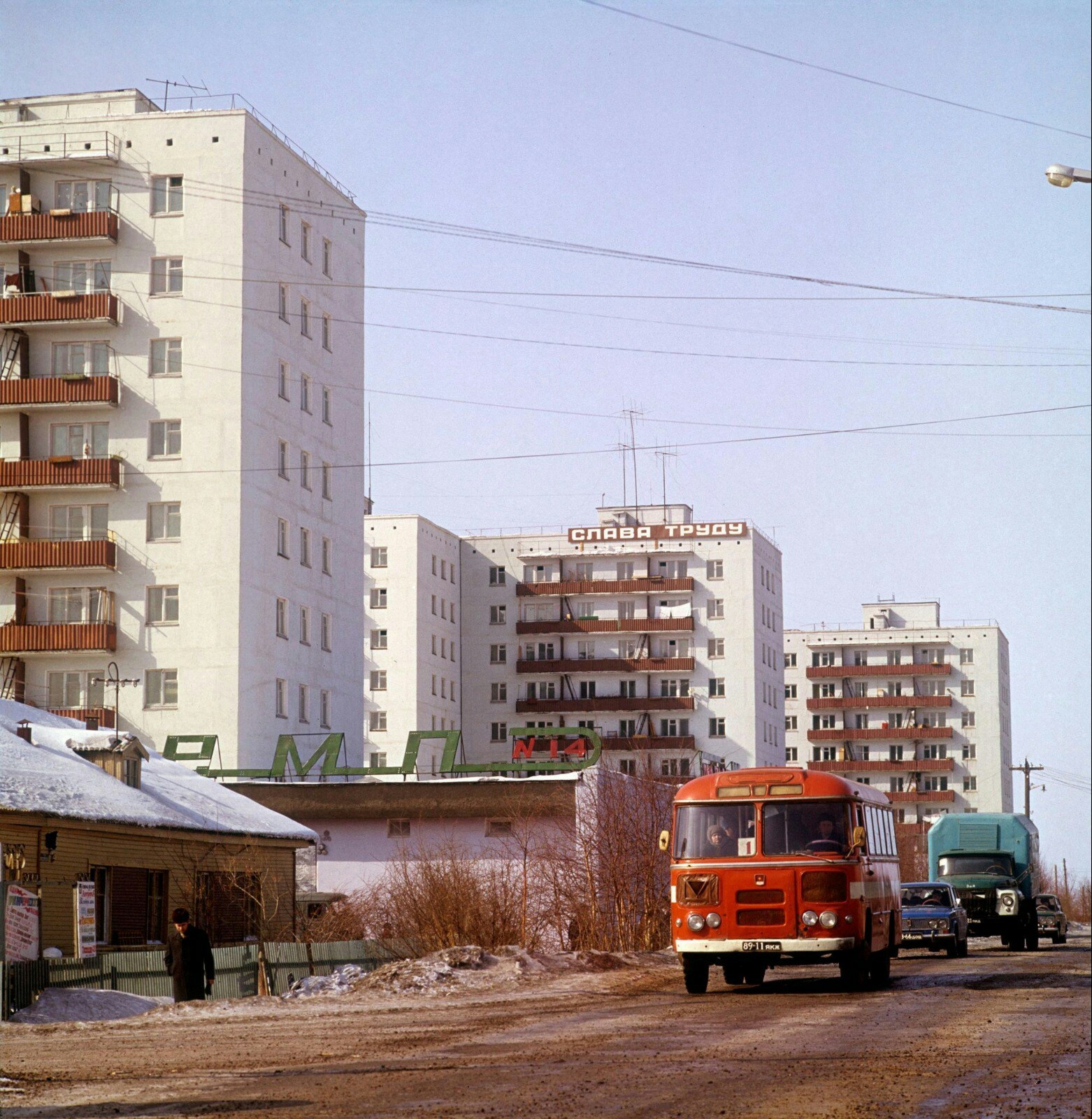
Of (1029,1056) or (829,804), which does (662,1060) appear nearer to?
(1029,1056)

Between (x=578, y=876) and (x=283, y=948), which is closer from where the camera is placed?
(x=283, y=948)

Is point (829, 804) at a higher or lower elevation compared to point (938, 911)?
higher

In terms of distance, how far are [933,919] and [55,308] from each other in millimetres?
41997

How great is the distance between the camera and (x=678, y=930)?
80.4 ft

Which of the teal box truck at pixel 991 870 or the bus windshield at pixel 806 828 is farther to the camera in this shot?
the teal box truck at pixel 991 870

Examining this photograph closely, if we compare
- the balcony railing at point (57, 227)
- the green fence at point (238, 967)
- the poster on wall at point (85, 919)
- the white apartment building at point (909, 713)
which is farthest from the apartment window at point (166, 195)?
the white apartment building at point (909, 713)

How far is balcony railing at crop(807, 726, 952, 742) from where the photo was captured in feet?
447

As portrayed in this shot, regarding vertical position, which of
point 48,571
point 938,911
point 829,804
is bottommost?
point 938,911

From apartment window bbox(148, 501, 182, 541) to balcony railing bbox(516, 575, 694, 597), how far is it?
2082 inches

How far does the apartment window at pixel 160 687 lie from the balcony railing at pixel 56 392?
33.8 ft

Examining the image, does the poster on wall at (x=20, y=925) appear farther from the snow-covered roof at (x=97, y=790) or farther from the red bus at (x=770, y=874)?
the red bus at (x=770, y=874)

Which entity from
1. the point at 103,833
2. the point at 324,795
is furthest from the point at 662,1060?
the point at 324,795

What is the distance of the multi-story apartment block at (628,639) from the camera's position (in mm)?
113000

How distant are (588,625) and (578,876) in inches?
3033
